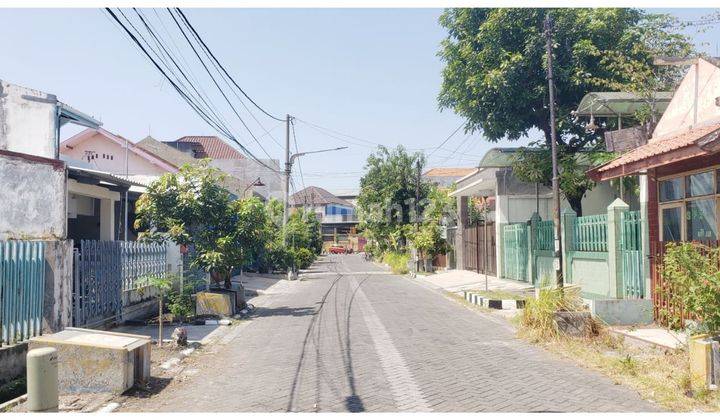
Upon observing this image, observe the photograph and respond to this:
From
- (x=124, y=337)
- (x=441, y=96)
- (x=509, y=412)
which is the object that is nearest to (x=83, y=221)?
(x=124, y=337)

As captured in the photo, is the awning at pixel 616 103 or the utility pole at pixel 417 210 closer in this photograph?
the awning at pixel 616 103

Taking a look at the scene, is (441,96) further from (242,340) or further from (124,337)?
(124,337)

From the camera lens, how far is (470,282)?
2395cm

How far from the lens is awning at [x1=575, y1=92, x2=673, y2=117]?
15.2m

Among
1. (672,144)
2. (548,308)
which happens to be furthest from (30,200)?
(672,144)

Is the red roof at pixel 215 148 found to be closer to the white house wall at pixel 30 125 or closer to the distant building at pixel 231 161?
the distant building at pixel 231 161

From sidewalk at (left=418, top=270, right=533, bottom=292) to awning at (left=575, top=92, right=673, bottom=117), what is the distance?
20.1ft

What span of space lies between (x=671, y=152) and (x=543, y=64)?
932cm

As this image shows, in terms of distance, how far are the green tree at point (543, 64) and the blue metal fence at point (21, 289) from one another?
13965 mm

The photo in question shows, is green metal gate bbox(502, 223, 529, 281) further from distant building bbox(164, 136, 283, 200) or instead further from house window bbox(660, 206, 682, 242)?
distant building bbox(164, 136, 283, 200)

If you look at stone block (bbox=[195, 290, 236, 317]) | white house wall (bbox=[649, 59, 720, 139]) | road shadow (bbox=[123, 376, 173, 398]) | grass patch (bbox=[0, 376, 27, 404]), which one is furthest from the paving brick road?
white house wall (bbox=[649, 59, 720, 139])

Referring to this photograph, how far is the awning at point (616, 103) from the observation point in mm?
15203

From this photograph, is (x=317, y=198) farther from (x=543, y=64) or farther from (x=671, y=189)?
(x=671, y=189)

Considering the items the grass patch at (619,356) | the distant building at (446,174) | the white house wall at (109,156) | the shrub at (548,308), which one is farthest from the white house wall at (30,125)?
the distant building at (446,174)
